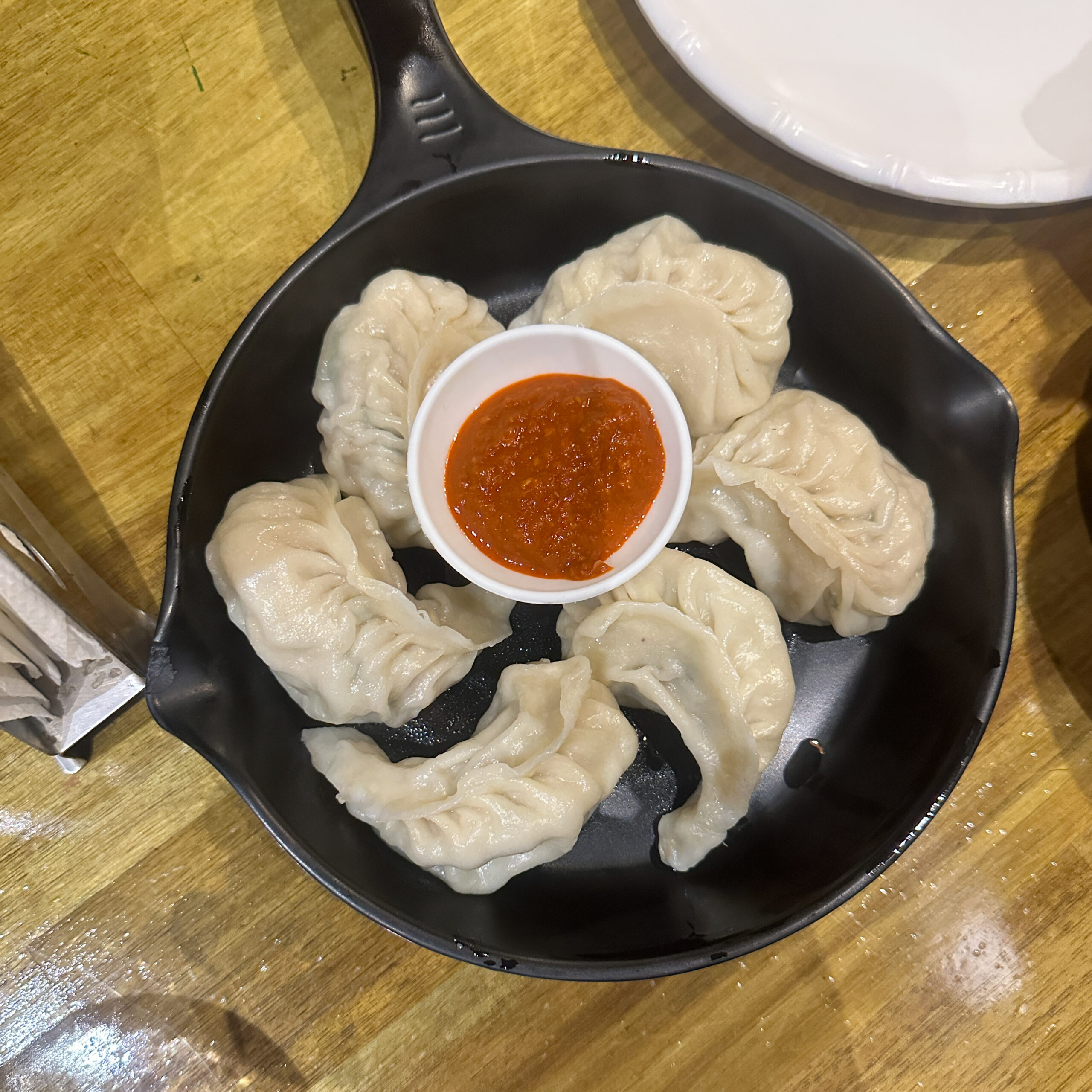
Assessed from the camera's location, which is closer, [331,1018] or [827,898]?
[827,898]

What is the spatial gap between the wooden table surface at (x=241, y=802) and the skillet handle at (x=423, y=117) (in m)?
0.35

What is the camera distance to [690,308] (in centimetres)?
183

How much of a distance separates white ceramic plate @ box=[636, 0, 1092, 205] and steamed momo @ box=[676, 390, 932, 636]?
1.88 ft

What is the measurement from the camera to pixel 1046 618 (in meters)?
2.02

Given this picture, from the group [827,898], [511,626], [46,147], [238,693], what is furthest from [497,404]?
[46,147]

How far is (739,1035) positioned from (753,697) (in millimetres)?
843

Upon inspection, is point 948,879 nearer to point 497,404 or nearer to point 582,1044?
point 582,1044

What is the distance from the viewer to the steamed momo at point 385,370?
1.82 meters

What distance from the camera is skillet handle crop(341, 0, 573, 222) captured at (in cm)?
165

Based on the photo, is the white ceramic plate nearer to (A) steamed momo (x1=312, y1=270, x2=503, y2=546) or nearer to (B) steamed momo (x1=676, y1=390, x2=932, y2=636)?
(B) steamed momo (x1=676, y1=390, x2=932, y2=636)

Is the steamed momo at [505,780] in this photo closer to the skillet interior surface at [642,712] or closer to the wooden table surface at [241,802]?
the skillet interior surface at [642,712]

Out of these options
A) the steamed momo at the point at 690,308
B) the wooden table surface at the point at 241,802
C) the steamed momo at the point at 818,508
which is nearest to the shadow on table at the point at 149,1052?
the wooden table surface at the point at 241,802

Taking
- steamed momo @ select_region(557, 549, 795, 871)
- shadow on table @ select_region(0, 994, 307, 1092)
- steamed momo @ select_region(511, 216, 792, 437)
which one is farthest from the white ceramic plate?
shadow on table @ select_region(0, 994, 307, 1092)

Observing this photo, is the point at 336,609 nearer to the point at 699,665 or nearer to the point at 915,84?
the point at 699,665
